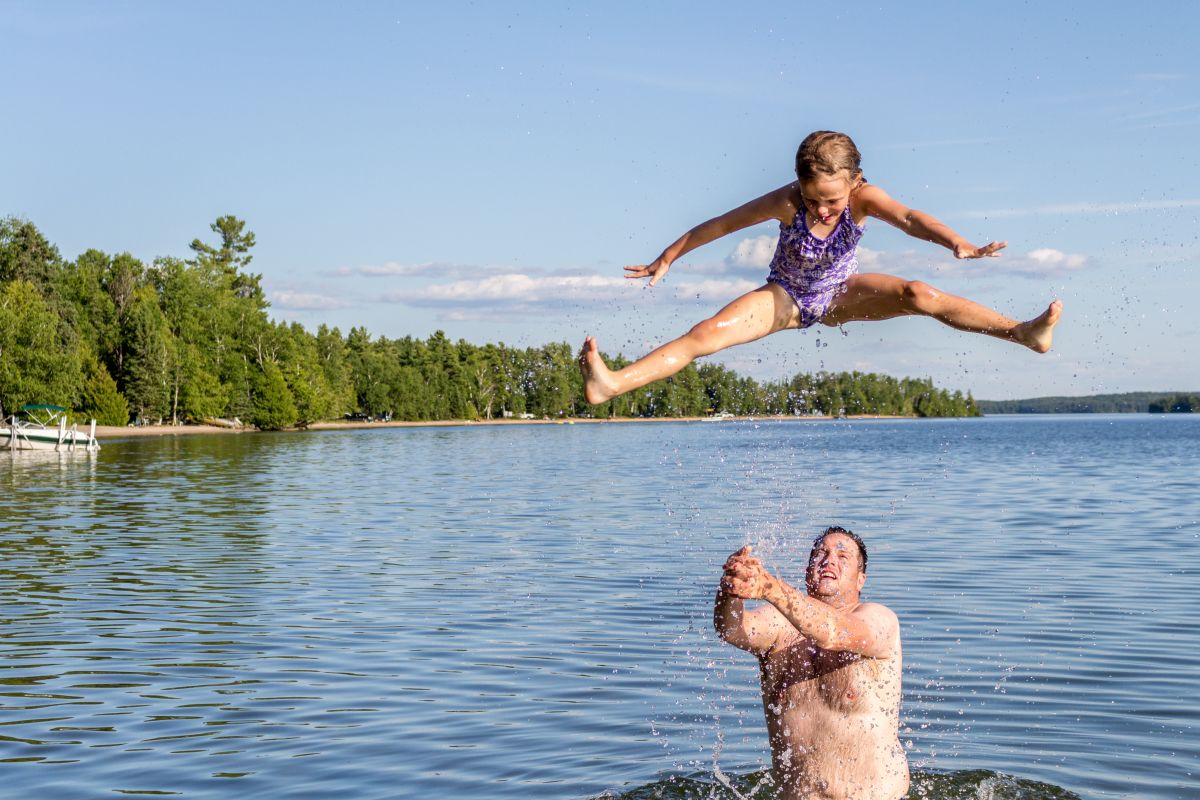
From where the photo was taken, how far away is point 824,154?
773 centimetres

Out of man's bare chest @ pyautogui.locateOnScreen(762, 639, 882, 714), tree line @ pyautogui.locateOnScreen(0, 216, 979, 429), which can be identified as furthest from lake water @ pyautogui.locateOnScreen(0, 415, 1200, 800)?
tree line @ pyautogui.locateOnScreen(0, 216, 979, 429)

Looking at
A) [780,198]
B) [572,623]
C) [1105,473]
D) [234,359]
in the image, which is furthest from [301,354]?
[780,198]

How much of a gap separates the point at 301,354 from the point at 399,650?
4968 inches

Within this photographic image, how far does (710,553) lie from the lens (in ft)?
84.0

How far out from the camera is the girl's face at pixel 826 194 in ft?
25.8

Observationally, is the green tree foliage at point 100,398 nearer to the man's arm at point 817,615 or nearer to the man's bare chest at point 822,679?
the man's bare chest at point 822,679

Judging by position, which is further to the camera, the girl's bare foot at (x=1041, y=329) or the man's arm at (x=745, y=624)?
the girl's bare foot at (x=1041, y=329)

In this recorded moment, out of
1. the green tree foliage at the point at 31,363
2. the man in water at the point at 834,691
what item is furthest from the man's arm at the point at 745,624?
the green tree foliage at the point at 31,363

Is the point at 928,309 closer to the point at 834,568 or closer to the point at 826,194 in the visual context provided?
the point at 826,194

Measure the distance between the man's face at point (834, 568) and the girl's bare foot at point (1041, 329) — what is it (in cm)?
189

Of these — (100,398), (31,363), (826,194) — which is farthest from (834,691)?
(100,398)

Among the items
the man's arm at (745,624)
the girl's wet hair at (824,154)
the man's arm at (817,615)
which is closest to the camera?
the man's arm at (817,615)

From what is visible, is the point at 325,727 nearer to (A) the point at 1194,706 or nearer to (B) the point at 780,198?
(B) the point at 780,198

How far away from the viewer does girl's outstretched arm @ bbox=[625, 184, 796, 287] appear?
27.3 feet
